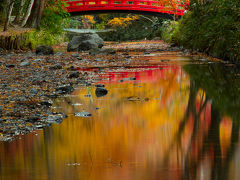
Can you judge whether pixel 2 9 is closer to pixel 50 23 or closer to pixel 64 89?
pixel 50 23

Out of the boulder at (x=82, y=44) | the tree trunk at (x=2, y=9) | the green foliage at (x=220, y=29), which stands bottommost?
the boulder at (x=82, y=44)

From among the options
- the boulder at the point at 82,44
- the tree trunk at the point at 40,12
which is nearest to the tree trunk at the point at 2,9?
the tree trunk at the point at 40,12

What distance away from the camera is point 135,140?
115 inches

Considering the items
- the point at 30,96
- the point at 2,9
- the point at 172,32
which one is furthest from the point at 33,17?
the point at 30,96

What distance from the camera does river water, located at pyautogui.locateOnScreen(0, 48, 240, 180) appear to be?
2.27 m

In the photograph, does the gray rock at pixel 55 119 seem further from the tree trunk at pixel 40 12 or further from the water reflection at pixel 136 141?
the tree trunk at pixel 40 12

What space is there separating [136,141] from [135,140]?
3cm

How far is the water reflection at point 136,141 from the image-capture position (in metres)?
2.27

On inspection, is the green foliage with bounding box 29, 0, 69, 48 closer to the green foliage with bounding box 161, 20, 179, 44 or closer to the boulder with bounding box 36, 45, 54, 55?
the boulder with bounding box 36, 45, 54, 55

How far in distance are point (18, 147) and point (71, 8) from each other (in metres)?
25.1

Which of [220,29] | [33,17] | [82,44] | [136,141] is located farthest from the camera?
[33,17]

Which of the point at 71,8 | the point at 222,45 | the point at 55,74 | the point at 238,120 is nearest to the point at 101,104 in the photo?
the point at 238,120

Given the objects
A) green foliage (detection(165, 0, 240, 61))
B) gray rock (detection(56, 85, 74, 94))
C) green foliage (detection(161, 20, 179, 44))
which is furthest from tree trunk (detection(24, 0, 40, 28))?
gray rock (detection(56, 85, 74, 94))

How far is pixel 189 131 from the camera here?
3170 millimetres
